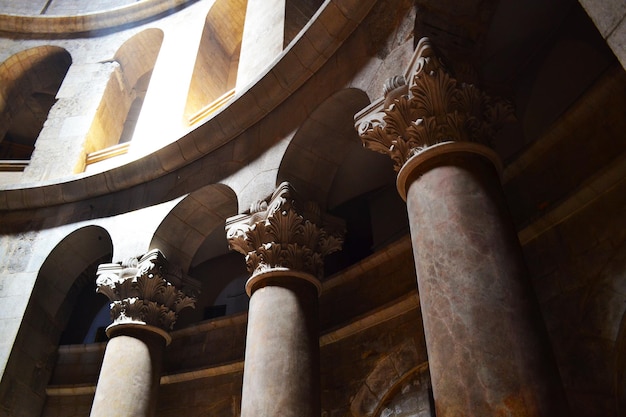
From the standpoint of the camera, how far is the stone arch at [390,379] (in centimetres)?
598

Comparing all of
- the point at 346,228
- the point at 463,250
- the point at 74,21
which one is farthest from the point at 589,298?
the point at 74,21

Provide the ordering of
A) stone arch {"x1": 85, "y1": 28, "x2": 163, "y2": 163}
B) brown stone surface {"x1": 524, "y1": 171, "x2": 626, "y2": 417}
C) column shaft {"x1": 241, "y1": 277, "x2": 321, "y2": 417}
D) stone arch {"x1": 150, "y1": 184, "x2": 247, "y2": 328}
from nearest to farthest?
brown stone surface {"x1": 524, "y1": 171, "x2": 626, "y2": 417}
column shaft {"x1": 241, "y1": 277, "x2": 321, "y2": 417}
stone arch {"x1": 150, "y1": 184, "x2": 247, "y2": 328}
stone arch {"x1": 85, "y1": 28, "x2": 163, "y2": 163}

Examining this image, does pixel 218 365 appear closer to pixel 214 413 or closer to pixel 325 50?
pixel 214 413

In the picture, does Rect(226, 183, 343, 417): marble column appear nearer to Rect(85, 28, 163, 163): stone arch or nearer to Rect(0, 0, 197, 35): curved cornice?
Rect(85, 28, 163, 163): stone arch

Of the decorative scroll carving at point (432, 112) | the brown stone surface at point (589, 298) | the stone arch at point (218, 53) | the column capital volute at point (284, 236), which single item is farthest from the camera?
the stone arch at point (218, 53)

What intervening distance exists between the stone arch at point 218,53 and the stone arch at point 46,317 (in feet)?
10.3

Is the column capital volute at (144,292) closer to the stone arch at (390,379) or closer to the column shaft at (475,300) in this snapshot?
the stone arch at (390,379)

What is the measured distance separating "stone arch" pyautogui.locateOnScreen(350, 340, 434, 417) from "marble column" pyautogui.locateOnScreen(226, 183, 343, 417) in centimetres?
125

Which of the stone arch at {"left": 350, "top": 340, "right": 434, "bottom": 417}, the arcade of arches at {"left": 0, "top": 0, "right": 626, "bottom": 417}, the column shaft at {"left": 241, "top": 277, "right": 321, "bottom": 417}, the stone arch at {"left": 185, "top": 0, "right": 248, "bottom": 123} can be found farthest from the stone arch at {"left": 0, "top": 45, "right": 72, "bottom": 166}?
the stone arch at {"left": 350, "top": 340, "right": 434, "bottom": 417}

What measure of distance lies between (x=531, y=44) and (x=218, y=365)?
560 centimetres

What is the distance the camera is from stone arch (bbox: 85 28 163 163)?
1107 centimetres

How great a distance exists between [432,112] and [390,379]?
318 cm

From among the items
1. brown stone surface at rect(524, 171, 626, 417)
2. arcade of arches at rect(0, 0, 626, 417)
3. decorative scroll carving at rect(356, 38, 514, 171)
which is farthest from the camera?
brown stone surface at rect(524, 171, 626, 417)

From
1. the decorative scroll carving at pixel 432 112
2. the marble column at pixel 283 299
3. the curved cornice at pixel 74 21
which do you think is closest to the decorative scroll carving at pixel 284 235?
the marble column at pixel 283 299
